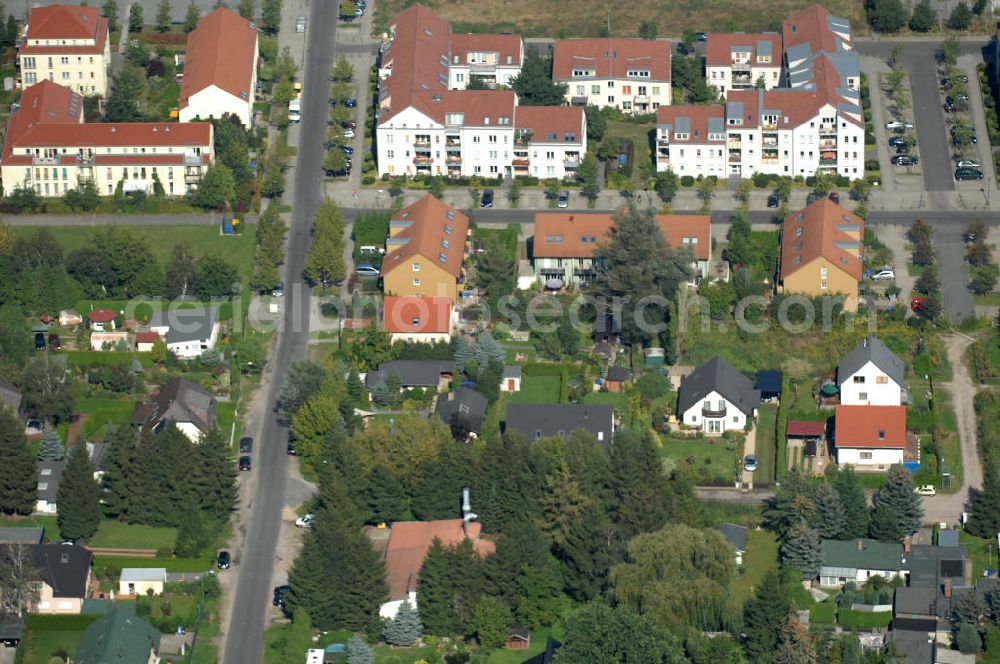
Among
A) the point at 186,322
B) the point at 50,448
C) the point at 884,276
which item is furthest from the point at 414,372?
the point at 884,276

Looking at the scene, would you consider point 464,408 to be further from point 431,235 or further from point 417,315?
point 431,235

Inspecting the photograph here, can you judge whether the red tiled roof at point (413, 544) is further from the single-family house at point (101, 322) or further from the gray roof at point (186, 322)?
the single-family house at point (101, 322)

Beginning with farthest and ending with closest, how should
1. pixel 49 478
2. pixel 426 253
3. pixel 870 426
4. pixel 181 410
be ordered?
1. pixel 426 253
2. pixel 181 410
3. pixel 870 426
4. pixel 49 478

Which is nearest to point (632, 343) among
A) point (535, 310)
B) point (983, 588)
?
point (535, 310)

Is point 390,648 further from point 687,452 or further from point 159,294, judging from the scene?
point 159,294

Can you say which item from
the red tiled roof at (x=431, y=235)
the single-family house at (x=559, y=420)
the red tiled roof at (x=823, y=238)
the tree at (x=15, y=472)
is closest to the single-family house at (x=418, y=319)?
the red tiled roof at (x=431, y=235)

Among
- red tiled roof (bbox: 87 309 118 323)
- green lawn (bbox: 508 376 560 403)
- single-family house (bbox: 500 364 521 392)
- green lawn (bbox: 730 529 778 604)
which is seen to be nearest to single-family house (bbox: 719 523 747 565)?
green lawn (bbox: 730 529 778 604)
